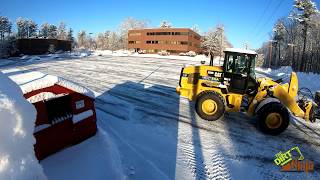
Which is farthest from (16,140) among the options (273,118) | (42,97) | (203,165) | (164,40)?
(164,40)

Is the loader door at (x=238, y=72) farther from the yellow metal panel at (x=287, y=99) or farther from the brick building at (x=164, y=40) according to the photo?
the brick building at (x=164, y=40)

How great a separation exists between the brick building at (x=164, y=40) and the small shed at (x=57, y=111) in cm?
7295

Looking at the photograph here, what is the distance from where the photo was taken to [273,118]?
806cm

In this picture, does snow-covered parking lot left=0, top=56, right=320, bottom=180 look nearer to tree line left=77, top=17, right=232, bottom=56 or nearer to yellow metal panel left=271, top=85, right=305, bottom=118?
yellow metal panel left=271, top=85, right=305, bottom=118

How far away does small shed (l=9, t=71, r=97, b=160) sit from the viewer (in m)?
5.55

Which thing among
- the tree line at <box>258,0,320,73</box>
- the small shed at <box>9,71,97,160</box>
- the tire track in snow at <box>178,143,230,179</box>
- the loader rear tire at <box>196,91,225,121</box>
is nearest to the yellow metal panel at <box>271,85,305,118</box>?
the loader rear tire at <box>196,91,225,121</box>

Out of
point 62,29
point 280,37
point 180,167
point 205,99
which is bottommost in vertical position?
point 180,167

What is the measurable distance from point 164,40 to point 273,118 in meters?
75.3

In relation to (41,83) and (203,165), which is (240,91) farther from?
(41,83)

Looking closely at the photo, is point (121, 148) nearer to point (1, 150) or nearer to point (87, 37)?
point (1, 150)

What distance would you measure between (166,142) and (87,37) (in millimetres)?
147180

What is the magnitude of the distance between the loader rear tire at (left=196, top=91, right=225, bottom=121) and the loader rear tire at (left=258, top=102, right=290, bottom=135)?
1.33 m

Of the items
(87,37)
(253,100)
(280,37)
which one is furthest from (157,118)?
(87,37)

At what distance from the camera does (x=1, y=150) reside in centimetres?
294
